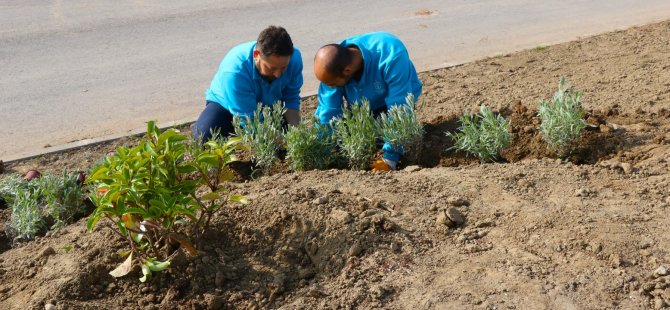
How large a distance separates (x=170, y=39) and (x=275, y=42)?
13.6 ft

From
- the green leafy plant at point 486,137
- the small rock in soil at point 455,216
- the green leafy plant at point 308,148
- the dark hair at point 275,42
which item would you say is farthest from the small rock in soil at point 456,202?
the dark hair at point 275,42

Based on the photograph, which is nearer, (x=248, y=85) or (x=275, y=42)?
(x=275, y=42)

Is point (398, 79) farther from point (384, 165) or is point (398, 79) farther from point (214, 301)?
point (214, 301)

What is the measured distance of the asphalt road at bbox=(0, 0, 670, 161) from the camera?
297 inches

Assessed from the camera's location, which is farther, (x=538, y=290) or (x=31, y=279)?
(x=31, y=279)

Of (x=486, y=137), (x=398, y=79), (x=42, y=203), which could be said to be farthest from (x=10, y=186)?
(x=486, y=137)

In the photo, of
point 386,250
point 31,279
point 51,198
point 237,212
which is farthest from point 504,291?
point 51,198

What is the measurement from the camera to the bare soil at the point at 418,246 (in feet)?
12.5

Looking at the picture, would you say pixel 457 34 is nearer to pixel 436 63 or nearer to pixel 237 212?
pixel 436 63

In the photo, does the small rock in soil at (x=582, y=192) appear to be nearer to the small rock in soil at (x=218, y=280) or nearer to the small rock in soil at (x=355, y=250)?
the small rock in soil at (x=355, y=250)

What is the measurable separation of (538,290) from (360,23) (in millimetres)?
6622

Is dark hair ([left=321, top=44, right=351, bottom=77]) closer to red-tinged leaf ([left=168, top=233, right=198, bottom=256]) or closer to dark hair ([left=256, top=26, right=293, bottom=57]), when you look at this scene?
dark hair ([left=256, top=26, right=293, bottom=57])

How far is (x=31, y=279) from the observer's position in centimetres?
425

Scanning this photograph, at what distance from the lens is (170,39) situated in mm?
9562
